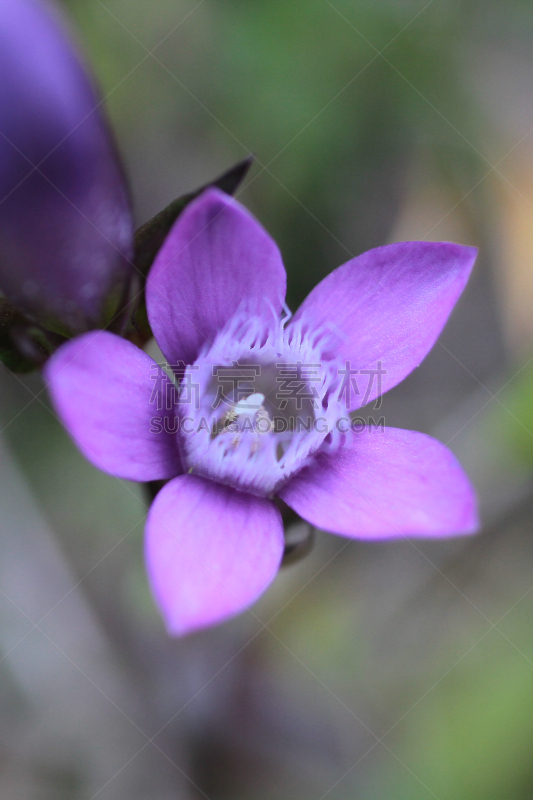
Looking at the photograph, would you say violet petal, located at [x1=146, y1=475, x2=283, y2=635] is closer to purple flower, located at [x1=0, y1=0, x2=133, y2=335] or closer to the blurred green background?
purple flower, located at [x1=0, y1=0, x2=133, y2=335]

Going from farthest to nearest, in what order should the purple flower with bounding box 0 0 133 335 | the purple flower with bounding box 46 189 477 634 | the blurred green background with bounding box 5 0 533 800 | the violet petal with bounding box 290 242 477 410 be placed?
1. the blurred green background with bounding box 5 0 533 800
2. the violet petal with bounding box 290 242 477 410
3. the purple flower with bounding box 46 189 477 634
4. the purple flower with bounding box 0 0 133 335

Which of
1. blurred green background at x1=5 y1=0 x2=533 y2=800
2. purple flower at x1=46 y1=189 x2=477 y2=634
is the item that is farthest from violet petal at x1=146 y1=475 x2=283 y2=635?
blurred green background at x1=5 y1=0 x2=533 y2=800

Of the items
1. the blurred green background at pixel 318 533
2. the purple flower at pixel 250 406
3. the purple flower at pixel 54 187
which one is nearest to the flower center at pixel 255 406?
the purple flower at pixel 250 406

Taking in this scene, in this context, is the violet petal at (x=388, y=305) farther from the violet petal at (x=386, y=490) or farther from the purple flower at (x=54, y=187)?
the purple flower at (x=54, y=187)

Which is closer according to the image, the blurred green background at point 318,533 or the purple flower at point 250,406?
the purple flower at point 250,406

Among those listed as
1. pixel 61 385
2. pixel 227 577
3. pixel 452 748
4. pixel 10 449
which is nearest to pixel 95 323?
pixel 61 385

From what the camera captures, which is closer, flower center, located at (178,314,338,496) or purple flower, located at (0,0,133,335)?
purple flower, located at (0,0,133,335)
